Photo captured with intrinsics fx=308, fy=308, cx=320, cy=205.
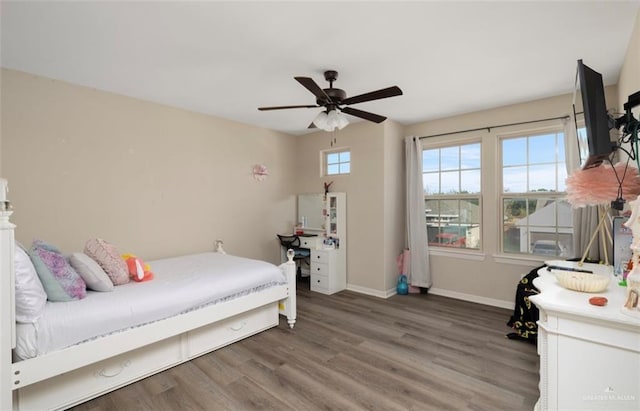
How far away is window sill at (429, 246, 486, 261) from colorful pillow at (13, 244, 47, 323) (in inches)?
166

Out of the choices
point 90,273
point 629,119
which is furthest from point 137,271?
point 629,119

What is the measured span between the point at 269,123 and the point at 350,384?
3654mm

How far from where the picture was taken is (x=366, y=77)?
291 cm

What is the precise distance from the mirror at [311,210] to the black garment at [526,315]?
2.88m

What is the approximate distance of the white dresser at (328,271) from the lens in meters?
4.51

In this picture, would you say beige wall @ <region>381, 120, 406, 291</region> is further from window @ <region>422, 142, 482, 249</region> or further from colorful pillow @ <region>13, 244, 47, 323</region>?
colorful pillow @ <region>13, 244, 47, 323</region>

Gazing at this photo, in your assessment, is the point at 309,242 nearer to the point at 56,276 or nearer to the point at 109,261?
the point at 109,261

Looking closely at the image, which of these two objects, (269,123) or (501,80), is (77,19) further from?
(501,80)

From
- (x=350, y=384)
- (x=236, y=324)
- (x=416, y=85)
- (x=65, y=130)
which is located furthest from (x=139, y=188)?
(x=416, y=85)

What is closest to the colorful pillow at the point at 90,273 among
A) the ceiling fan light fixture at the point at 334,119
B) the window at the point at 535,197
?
the ceiling fan light fixture at the point at 334,119

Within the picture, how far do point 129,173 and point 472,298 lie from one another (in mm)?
4532

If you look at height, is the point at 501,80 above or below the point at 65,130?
above

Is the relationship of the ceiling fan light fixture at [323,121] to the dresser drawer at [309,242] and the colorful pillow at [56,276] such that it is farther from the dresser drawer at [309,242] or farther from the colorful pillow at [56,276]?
the dresser drawer at [309,242]

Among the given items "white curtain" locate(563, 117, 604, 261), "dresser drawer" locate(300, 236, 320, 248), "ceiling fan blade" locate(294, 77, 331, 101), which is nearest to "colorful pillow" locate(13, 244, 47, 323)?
"ceiling fan blade" locate(294, 77, 331, 101)
